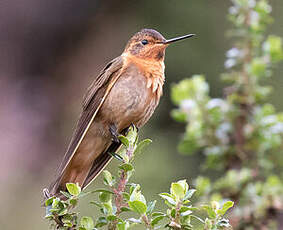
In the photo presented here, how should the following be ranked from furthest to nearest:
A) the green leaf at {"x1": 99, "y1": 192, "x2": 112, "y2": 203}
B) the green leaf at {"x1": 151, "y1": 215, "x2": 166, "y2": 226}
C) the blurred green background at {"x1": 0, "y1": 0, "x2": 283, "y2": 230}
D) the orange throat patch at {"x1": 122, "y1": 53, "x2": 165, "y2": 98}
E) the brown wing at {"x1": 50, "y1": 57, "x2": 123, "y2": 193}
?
the blurred green background at {"x1": 0, "y1": 0, "x2": 283, "y2": 230} → the orange throat patch at {"x1": 122, "y1": 53, "x2": 165, "y2": 98} → the brown wing at {"x1": 50, "y1": 57, "x2": 123, "y2": 193} → the green leaf at {"x1": 99, "y1": 192, "x2": 112, "y2": 203} → the green leaf at {"x1": 151, "y1": 215, "x2": 166, "y2": 226}

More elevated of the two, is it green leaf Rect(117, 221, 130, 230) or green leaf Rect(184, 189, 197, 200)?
green leaf Rect(184, 189, 197, 200)

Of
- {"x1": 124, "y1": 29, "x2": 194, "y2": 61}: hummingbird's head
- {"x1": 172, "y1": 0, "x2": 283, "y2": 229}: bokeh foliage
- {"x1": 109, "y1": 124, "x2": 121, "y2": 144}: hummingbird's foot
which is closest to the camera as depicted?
{"x1": 172, "y1": 0, "x2": 283, "y2": 229}: bokeh foliage

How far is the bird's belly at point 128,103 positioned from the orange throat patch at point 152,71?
51 mm

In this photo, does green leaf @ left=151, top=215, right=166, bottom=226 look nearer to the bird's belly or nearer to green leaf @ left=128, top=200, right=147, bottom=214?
green leaf @ left=128, top=200, right=147, bottom=214

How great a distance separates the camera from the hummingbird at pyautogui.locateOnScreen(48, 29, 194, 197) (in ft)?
12.1

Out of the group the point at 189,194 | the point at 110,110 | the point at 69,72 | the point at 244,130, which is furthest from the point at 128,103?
the point at 69,72

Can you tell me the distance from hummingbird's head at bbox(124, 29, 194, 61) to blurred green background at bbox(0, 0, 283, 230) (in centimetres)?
202

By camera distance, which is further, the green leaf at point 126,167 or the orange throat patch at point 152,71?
the orange throat patch at point 152,71

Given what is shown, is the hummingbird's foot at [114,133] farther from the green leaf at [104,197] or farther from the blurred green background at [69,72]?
the blurred green background at [69,72]

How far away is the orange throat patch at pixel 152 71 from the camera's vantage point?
3873 millimetres

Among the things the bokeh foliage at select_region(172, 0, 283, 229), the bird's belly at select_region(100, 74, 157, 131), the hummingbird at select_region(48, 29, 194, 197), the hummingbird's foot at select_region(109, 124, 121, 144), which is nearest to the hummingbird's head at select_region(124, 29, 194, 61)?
the hummingbird at select_region(48, 29, 194, 197)

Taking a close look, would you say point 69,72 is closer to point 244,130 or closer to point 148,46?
point 148,46

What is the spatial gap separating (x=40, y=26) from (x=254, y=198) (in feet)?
27.1

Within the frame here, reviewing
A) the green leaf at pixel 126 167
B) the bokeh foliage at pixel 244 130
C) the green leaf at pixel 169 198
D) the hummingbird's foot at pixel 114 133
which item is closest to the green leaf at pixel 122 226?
the green leaf at pixel 169 198
